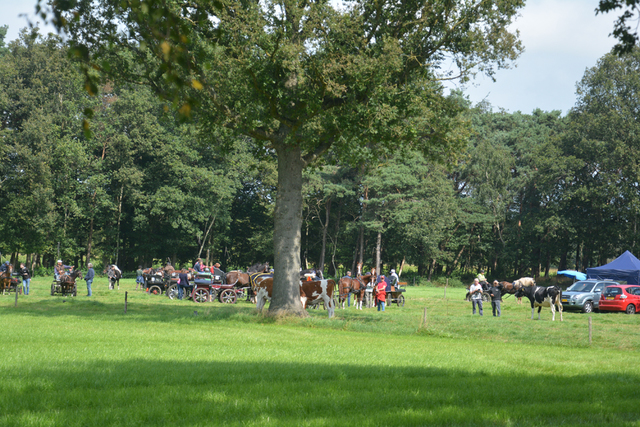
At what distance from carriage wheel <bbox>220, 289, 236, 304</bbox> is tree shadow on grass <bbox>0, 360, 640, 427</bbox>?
734 inches

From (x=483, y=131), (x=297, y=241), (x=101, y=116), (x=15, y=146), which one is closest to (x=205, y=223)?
(x=101, y=116)

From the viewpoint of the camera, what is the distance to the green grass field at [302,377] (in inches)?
240

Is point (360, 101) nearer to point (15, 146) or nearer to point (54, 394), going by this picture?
point (54, 394)

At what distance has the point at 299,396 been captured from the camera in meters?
6.90

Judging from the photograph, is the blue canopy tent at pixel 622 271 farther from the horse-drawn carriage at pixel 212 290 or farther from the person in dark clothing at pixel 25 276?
the person in dark clothing at pixel 25 276

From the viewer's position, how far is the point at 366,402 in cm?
675

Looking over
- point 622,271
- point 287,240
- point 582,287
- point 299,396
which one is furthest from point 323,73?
point 622,271

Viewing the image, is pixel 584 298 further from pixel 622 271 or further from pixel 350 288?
pixel 622 271

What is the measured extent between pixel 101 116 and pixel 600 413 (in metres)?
53.9

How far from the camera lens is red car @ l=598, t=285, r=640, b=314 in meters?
27.8

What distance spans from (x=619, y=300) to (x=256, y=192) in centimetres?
4377

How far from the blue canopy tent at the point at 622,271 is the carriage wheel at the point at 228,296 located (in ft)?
82.2

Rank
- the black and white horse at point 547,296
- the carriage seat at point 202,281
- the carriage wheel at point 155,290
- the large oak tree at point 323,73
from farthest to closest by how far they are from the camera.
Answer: the carriage wheel at point 155,290
the carriage seat at point 202,281
the black and white horse at point 547,296
the large oak tree at point 323,73

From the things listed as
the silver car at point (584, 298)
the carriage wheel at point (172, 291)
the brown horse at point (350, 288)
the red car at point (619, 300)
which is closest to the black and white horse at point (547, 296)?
the silver car at point (584, 298)
